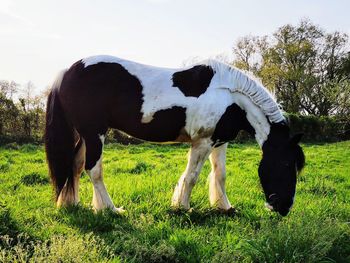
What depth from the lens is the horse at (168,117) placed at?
512 cm

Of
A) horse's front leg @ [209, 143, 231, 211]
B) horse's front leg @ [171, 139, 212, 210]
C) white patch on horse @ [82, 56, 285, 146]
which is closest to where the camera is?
white patch on horse @ [82, 56, 285, 146]

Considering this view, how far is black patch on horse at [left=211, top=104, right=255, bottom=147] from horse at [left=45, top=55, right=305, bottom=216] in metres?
0.01

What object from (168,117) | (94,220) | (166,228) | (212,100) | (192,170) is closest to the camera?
(166,228)

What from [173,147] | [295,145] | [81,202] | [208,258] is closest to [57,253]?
[208,258]

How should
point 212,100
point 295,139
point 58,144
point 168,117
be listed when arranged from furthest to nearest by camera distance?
1. point 58,144
2. point 168,117
3. point 212,100
4. point 295,139

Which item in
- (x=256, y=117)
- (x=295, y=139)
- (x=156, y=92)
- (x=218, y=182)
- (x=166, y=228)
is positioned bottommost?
(x=166, y=228)

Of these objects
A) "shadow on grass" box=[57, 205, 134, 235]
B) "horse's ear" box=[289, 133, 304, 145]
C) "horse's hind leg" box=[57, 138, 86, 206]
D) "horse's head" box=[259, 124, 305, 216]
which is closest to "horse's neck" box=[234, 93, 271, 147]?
"horse's head" box=[259, 124, 305, 216]

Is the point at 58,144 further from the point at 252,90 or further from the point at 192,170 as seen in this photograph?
the point at 252,90

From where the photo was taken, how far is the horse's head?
16.3ft

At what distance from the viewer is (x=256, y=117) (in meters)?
5.27

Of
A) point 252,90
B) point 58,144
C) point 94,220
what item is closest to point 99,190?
point 94,220

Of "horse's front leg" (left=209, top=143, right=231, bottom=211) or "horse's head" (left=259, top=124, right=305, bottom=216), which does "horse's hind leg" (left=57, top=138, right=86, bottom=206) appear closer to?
"horse's front leg" (left=209, top=143, right=231, bottom=211)

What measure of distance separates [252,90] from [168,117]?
1212 mm

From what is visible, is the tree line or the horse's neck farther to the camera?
the tree line
